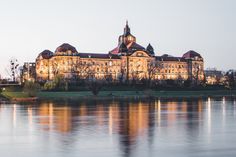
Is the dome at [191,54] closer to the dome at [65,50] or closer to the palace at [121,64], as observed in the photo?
the palace at [121,64]

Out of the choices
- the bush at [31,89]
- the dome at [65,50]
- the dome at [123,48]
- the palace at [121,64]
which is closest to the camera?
the bush at [31,89]

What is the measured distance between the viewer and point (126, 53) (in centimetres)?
15225

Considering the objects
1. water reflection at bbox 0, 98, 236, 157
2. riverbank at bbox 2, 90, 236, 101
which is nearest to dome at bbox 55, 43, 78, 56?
riverbank at bbox 2, 90, 236, 101

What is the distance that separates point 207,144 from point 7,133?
427 inches

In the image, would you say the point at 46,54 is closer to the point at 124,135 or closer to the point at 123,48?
the point at 123,48

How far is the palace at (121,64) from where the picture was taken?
137500 mm

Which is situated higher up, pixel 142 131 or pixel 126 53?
pixel 126 53

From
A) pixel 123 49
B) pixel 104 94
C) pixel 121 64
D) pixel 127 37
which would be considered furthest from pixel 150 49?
pixel 104 94

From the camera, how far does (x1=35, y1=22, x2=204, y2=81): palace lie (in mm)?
137500

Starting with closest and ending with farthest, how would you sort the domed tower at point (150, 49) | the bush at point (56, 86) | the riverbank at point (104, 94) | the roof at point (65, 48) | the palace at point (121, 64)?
the riverbank at point (104, 94) < the bush at point (56, 86) < the palace at point (121, 64) < the roof at point (65, 48) < the domed tower at point (150, 49)

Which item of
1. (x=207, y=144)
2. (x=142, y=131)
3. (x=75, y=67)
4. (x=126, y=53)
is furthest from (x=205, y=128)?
(x=126, y=53)

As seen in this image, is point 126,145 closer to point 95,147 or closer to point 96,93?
point 95,147

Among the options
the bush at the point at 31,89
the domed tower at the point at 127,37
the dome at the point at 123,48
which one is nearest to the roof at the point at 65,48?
the dome at the point at 123,48

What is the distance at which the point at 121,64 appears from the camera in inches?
5925
